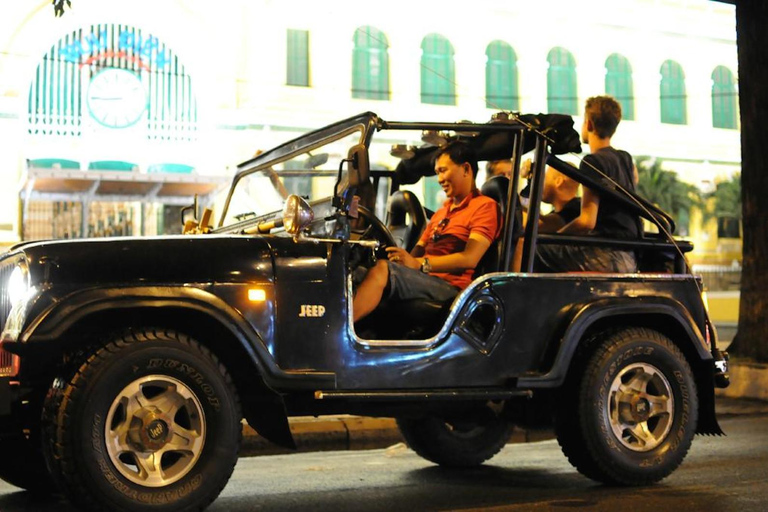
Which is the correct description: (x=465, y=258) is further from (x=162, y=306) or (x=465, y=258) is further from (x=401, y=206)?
(x=162, y=306)

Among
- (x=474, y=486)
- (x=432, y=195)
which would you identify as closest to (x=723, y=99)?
(x=432, y=195)

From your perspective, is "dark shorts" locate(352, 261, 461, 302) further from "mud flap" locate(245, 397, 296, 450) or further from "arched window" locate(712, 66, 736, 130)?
"arched window" locate(712, 66, 736, 130)

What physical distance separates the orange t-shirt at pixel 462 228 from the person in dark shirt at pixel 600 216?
501 millimetres

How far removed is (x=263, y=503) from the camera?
5.28m

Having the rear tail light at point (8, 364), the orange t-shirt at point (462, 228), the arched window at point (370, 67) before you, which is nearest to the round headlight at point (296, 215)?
the orange t-shirt at point (462, 228)

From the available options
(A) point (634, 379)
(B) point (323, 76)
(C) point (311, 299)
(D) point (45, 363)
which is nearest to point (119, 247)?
(D) point (45, 363)

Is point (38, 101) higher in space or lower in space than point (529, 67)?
lower

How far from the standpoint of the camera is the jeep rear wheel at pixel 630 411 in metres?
5.55

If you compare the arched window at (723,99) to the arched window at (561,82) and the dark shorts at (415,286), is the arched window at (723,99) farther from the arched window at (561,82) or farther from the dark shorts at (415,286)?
the dark shorts at (415,286)

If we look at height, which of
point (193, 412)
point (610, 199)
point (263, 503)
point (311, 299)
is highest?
point (610, 199)

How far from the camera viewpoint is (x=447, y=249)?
591 centimetres

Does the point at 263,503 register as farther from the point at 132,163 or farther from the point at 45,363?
the point at 132,163

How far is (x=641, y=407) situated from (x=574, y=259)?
0.93m

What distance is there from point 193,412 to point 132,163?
72.3ft
